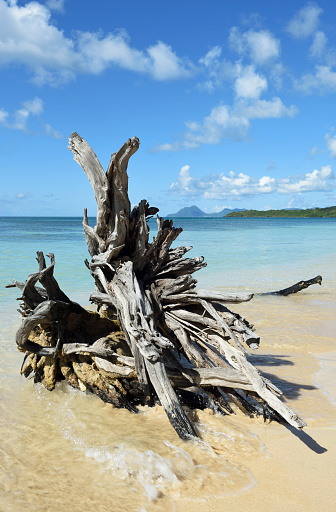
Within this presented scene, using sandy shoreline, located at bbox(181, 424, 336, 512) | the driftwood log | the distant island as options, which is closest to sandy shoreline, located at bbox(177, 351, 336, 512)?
sandy shoreline, located at bbox(181, 424, 336, 512)

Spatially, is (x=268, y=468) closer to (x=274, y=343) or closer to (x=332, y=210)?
(x=274, y=343)

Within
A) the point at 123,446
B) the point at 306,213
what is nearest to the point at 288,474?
the point at 123,446

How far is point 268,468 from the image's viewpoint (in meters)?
3.57

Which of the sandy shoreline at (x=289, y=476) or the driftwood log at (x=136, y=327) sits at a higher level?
the driftwood log at (x=136, y=327)

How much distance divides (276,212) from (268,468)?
559 feet

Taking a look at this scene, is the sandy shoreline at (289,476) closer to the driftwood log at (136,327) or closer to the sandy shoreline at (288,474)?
the sandy shoreline at (288,474)

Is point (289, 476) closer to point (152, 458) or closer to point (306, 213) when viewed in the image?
point (152, 458)

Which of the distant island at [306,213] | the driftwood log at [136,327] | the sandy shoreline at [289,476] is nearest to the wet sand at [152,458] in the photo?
the sandy shoreline at [289,476]

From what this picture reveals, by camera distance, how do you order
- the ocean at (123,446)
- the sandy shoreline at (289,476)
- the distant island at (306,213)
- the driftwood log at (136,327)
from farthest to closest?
1. the distant island at (306,213)
2. the driftwood log at (136,327)
3. the ocean at (123,446)
4. the sandy shoreline at (289,476)

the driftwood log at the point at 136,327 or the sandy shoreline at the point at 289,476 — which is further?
the driftwood log at the point at 136,327

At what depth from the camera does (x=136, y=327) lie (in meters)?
4.00

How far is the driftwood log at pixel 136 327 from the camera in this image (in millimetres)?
4188

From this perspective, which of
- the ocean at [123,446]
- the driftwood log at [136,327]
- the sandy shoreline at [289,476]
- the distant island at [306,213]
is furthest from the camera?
the distant island at [306,213]

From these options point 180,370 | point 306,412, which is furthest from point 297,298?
point 180,370
